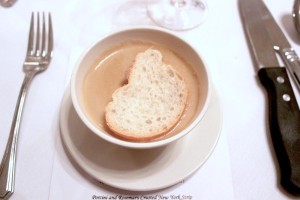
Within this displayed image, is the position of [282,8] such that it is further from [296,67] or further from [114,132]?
[114,132]

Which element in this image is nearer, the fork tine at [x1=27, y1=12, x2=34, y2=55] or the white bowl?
the white bowl

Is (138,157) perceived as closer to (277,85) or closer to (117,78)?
(117,78)

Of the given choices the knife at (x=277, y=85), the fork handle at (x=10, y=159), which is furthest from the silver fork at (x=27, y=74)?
the knife at (x=277, y=85)

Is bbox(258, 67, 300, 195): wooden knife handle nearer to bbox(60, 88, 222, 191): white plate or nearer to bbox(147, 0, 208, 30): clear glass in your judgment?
bbox(60, 88, 222, 191): white plate

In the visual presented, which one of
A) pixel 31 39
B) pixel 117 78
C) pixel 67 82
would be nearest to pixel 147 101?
pixel 117 78

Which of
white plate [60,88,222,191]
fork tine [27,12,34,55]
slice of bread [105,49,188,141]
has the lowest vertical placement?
white plate [60,88,222,191]

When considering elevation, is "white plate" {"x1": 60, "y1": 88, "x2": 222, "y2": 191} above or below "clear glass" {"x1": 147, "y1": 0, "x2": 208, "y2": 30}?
below

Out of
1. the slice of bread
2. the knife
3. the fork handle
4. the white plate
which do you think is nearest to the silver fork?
the fork handle
